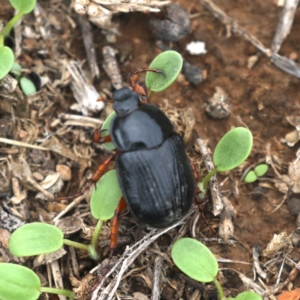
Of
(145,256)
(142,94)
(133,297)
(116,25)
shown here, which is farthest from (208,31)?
(133,297)

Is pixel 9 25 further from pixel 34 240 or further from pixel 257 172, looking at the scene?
pixel 257 172

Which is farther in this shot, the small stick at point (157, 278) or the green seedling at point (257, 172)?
the green seedling at point (257, 172)

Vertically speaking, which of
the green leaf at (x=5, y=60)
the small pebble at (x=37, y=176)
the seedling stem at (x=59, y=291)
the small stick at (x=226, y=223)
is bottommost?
the seedling stem at (x=59, y=291)

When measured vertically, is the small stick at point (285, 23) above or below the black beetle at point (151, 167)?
above

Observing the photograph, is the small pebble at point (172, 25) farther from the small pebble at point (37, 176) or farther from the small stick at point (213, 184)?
the small pebble at point (37, 176)

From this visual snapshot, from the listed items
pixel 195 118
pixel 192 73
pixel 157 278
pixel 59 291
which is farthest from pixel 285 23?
pixel 59 291

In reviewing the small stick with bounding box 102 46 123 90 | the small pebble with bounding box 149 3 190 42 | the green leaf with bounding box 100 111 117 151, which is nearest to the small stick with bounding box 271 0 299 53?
the small pebble with bounding box 149 3 190 42

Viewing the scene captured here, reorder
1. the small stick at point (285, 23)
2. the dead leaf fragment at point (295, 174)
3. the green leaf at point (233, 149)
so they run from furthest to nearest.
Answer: the small stick at point (285, 23) < the dead leaf fragment at point (295, 174) < the green leaf at point (233, 149)

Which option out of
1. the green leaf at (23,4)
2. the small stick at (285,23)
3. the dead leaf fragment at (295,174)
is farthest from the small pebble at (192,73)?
the green leaf at (23,4)

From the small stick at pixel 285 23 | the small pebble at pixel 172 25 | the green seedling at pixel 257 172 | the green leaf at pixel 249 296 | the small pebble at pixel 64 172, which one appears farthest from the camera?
the small pebble at pixel 172 25
